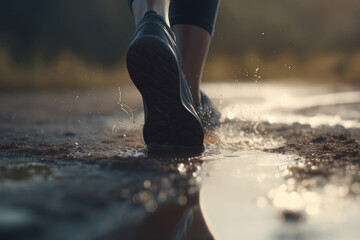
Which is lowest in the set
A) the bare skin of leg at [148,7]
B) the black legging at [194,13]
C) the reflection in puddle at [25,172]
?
the reflection in puddle at [25,172]

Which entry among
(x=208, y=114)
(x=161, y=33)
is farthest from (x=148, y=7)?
(x=208, y=114)

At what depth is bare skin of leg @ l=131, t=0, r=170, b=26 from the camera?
166cm

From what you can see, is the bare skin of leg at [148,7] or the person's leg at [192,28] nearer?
the bare skin of leg at [148,7]

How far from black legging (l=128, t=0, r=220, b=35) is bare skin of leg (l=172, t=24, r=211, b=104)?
0.02m

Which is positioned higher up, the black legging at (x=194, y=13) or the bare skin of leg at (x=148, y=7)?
the bare skin of leg at (x=148, y=7)

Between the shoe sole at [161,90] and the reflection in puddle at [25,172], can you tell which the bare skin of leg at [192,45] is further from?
the reflection in puddle at [25,172]

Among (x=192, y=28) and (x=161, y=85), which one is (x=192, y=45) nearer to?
(x=192, y=28)

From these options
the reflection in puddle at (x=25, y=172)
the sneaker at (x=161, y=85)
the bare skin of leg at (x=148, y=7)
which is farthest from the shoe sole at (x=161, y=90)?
the reflection in puddle at (x=25, y=172)

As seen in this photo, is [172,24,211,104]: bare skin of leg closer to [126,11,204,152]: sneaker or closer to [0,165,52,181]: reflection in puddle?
[126,11,204,152]: sneaker

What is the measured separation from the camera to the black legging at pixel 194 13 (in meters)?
1.97

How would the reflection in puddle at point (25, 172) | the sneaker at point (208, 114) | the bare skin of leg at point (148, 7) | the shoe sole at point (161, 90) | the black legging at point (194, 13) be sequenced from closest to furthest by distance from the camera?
1. the reflection in puddle at point (25, 172)
2. the shoe sole at point (161, 90)
3. the bare skin of leg at point (148, 7)
4. the black legging at point (194, 13)
5. the sneaker at point (208, 114)

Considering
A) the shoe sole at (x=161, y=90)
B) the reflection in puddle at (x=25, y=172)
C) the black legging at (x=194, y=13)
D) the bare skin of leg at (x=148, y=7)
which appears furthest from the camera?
the black legging at (x=194, y=13)

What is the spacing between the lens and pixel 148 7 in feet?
5.44

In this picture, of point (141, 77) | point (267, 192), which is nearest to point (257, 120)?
point (141, 77)
